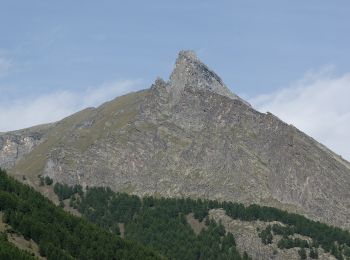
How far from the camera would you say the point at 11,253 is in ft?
585

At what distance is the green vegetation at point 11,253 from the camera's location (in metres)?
176

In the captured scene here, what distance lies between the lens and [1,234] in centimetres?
19338

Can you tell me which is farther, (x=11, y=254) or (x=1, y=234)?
(x=1, y=234)

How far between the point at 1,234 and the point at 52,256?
1537 cm

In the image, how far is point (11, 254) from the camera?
583 ft

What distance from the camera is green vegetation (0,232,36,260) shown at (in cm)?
17646

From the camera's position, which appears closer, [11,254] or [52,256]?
[11,254]

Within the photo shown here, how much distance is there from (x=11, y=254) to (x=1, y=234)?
17.1m

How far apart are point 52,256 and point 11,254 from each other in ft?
64.5

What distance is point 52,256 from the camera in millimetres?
195625
